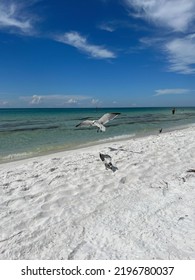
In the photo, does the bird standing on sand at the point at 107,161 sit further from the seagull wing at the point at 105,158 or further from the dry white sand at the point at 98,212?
the dry white sand at the point at 98,212

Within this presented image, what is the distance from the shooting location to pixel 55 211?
15.8 feet

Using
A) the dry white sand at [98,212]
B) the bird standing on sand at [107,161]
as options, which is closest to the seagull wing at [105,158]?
the bird standing on sand at [107,161]

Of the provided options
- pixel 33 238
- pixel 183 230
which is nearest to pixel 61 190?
pixel 33 238

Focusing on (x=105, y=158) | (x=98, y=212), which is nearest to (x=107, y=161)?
(x=105, y=158)

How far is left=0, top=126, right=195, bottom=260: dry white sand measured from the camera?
3.67 m

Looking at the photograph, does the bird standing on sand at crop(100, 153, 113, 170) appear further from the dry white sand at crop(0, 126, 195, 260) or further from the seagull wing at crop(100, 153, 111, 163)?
the dry white sand at crop(0, 126, 195, 260)

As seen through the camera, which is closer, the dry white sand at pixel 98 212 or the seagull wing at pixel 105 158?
the dry white sand at pixel 98 212

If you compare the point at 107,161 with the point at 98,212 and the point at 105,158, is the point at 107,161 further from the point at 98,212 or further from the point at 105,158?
the point at 98,212

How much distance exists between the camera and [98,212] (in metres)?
4.77

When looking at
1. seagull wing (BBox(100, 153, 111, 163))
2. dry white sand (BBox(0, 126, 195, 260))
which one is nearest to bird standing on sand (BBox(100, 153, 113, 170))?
seagull wing (BBox(100, 153, 111, 163))

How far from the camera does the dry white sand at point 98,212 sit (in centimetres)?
367

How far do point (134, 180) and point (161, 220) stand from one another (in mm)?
2106
